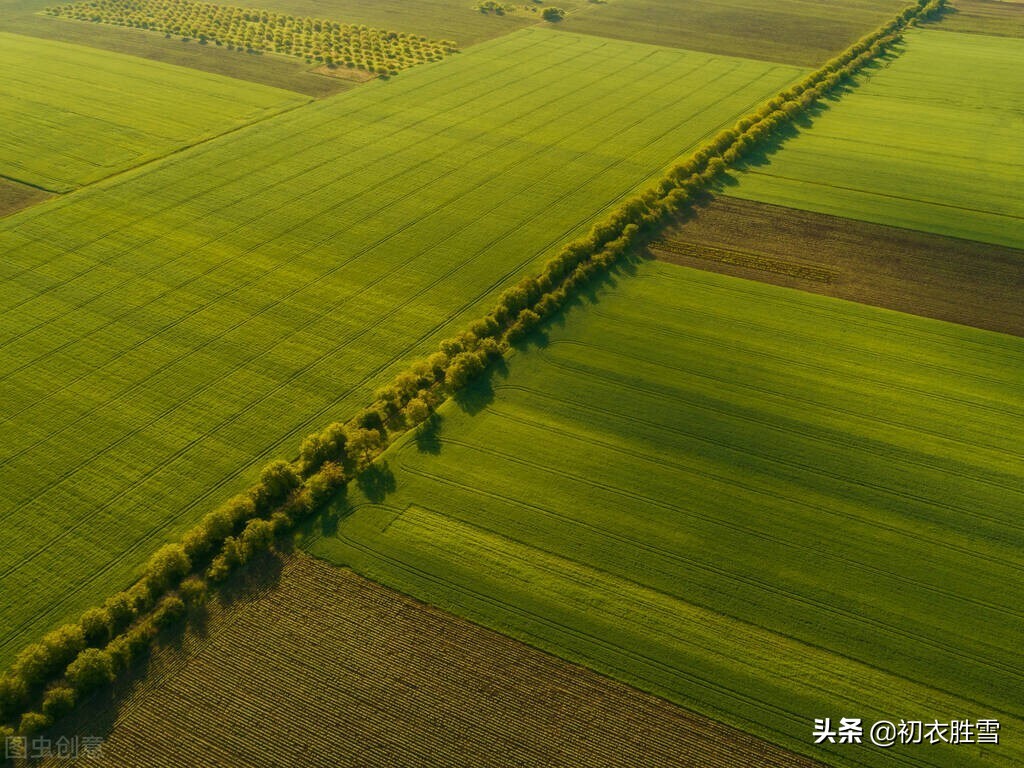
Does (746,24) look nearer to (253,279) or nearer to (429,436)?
(253,279)

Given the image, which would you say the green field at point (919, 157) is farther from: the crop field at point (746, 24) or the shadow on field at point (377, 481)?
the shadow on field at point (377, 481)

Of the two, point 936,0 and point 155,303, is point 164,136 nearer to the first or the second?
point 155,303

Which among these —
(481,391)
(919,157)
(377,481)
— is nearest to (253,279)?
(481,391)

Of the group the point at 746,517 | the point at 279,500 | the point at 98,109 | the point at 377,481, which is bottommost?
the point at 279,500

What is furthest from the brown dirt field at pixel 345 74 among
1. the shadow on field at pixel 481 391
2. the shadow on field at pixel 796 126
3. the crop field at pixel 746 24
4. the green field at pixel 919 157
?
the shadow on field at pixel 481 391

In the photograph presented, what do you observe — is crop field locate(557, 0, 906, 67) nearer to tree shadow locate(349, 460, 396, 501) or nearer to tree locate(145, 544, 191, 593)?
tree shadow locate(349, 460, 396, 501)

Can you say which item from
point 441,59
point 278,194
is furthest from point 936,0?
point 278,194
